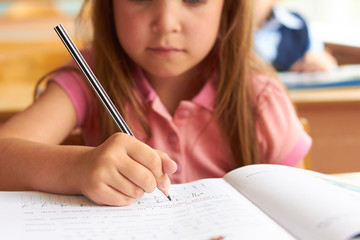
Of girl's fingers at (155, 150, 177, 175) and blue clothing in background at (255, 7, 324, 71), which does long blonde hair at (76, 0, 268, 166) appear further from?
blue clothing in background at (255, 7, 324, 71)

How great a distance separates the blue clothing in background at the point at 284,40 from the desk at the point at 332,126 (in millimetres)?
694

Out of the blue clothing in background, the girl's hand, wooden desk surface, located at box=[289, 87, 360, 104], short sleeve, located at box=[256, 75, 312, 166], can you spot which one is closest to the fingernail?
the girl's hand

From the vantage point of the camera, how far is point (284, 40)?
2156 millimetres

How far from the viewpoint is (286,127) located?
997 millimetres

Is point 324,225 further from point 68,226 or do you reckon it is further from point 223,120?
point 223,120

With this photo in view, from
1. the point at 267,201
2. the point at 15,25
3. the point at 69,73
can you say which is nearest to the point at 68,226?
the point at 267,201

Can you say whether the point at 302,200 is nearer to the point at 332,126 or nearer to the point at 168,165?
the point at 168,165

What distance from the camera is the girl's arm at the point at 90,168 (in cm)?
57

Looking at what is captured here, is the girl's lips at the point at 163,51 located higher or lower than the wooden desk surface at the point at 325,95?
higher

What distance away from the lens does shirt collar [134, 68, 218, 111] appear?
0.98 meters

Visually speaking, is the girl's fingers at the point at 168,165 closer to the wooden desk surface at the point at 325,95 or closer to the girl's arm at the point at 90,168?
the girl's arm at the point at 90,168

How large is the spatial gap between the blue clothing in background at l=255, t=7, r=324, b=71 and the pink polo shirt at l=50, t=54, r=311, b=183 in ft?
3.36

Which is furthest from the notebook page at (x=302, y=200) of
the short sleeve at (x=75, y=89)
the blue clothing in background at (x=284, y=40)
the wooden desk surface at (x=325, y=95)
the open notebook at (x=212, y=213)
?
the blue clothing in background at (x=284, y=40)

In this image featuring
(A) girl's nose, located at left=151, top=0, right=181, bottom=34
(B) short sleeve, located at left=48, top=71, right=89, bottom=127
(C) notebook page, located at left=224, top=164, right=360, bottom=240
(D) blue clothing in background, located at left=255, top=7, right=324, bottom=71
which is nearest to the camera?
(C) notebook page, located at left=224, top=164, right=360, bottom=240
